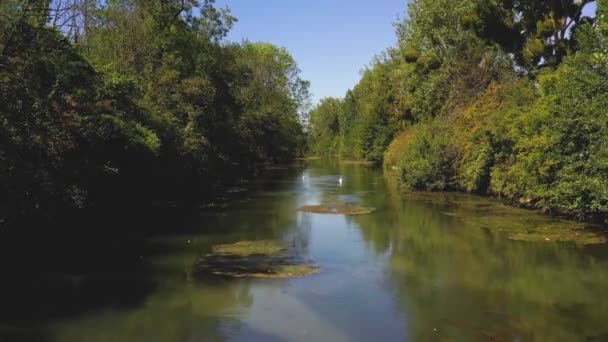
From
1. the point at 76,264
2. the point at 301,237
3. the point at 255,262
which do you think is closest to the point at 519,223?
the point at 301,237

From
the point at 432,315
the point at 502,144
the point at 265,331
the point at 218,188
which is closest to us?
the point at 265,331

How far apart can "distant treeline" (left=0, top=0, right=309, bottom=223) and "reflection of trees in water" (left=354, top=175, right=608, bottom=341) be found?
10.7m

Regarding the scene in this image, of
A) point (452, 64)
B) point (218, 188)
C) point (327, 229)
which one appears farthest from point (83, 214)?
point (452, 64)

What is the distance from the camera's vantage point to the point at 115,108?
22984 mm

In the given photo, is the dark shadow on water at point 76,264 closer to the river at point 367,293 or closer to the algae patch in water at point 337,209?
the river at point 367,293

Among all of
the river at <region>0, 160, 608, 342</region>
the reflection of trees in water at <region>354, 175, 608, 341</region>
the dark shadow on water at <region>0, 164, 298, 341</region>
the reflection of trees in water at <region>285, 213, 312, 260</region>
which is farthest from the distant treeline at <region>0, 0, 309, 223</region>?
the reflection of trees in water at <region>354, 175, 608, 341</region>

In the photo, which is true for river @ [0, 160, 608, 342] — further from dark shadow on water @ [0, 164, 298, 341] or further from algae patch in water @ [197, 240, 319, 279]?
algae patch in water @ [197, 240, 319, 279]

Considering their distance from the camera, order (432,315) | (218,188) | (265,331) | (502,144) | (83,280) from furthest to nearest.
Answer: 1. (218,188)
2. (502,144)
3. (83,280)
4. (432,315)
5. (265,331)

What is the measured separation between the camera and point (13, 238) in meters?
17.4

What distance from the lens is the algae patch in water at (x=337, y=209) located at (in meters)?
29.5

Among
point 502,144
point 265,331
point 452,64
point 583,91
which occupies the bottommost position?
point 265,331

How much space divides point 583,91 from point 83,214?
2048 cm

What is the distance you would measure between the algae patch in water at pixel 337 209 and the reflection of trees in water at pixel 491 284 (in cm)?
498

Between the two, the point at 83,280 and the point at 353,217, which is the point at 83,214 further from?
the point at 353,217
